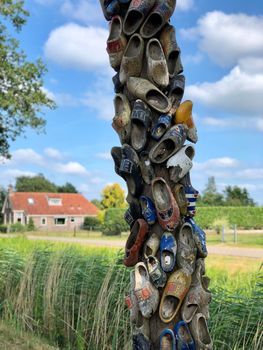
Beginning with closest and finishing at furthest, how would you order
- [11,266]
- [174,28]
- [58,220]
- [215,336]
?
1. [174,28]
2. [215,336]
3. [11,266]
4. [58,220]

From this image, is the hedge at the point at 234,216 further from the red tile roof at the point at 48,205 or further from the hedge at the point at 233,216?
the red tile roof at the point at 48,205

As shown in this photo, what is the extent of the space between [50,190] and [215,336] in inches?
2592

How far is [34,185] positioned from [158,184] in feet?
222

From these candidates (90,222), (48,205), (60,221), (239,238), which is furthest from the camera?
(60,221)

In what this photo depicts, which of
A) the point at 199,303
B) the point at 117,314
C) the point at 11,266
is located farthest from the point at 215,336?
the point at 11,266

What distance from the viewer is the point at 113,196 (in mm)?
52406

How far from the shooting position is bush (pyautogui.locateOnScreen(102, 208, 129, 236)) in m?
36.1

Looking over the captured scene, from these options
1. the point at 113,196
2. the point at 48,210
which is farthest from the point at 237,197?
the point at 48,210

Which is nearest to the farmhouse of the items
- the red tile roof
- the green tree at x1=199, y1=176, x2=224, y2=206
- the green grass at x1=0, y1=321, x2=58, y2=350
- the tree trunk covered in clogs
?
the red tile roof

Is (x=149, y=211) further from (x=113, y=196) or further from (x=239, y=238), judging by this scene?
(x=113, y=196)

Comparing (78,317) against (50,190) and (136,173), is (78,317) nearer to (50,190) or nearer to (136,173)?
(136,173)

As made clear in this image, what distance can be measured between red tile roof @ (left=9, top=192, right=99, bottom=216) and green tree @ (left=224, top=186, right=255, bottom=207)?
14.7 meters

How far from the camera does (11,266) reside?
19.7ft

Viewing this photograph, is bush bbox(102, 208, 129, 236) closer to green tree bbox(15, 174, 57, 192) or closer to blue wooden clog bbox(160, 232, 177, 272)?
Result: green tree bbox(15, 174, 57, 192)
